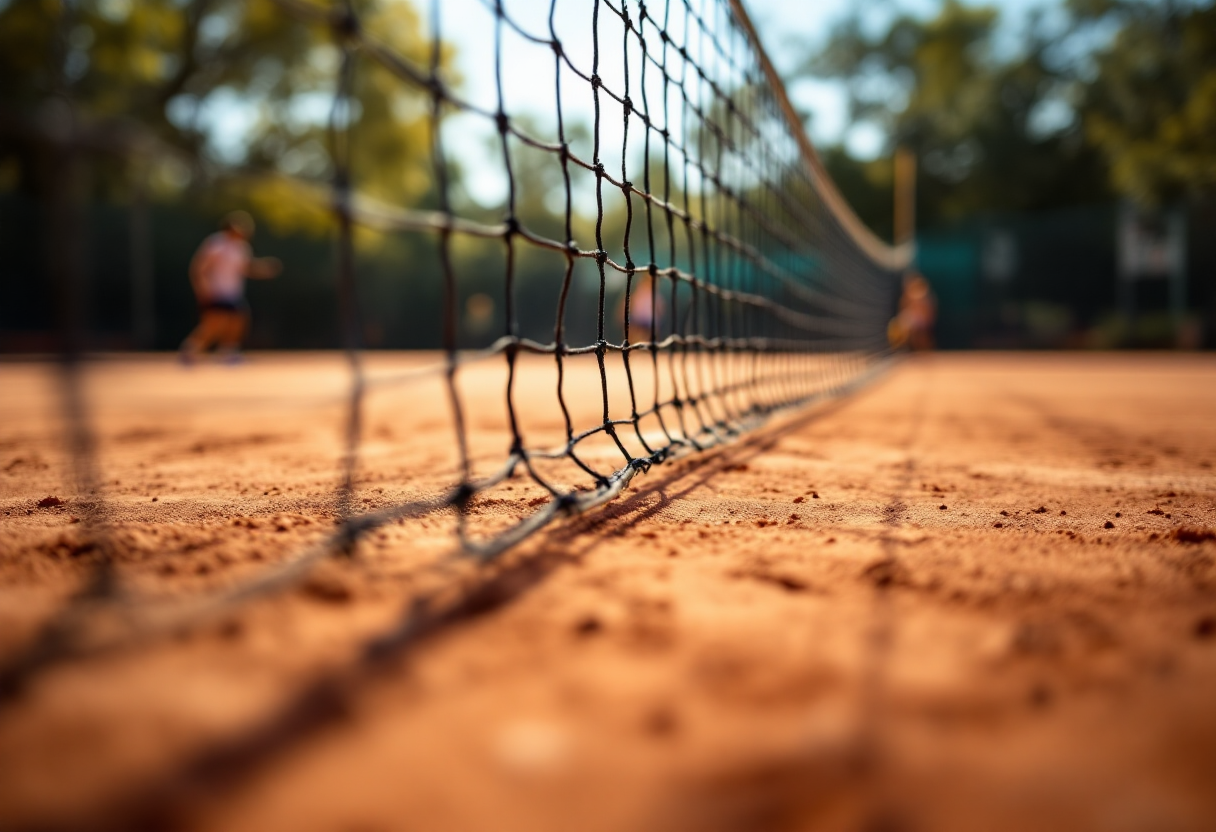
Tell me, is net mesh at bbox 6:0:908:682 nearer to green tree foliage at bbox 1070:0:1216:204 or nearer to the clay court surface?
the clay court surface

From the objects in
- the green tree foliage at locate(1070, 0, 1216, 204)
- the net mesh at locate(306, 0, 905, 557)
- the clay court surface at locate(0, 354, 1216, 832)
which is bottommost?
the clay court surface at locate(0, 354, 1216, 832)

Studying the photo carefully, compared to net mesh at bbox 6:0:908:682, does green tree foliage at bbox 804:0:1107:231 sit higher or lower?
higher

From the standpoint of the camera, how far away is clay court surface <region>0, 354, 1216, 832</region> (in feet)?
2.26

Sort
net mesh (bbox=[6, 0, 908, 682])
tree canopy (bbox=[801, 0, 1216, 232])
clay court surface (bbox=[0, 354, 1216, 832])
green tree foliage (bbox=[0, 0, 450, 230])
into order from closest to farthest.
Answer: clay court surface (bbox=[0, 354, 1216, 832]), net mesh (bbox=[6, 0, 908, 682]), green tree foliage (bbox=[0, 0, 450, 230]), tree canopy (bbox=[801, 0, 1216, 232])

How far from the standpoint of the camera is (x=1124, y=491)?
6.75ft

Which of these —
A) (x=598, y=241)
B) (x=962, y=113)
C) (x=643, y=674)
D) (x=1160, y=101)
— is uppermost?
(x=962, y=113)

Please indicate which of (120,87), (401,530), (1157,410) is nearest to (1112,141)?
(1157,410)

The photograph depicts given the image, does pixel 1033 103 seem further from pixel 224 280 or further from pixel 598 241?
pixel 598 241

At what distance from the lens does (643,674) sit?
90 centimetres

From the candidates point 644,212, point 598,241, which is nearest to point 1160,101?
point 644,212

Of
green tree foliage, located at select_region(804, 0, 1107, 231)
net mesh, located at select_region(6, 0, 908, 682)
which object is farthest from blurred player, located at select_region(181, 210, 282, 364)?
green tree foliage, located at select_region(804, 0, 1107, 231)

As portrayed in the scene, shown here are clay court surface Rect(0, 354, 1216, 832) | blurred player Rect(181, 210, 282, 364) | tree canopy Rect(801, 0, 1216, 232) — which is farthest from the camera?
tree canopy Rect(801, 0, 1216, 232)

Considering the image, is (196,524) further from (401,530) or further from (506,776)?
(506,776)

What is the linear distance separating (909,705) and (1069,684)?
176mm
